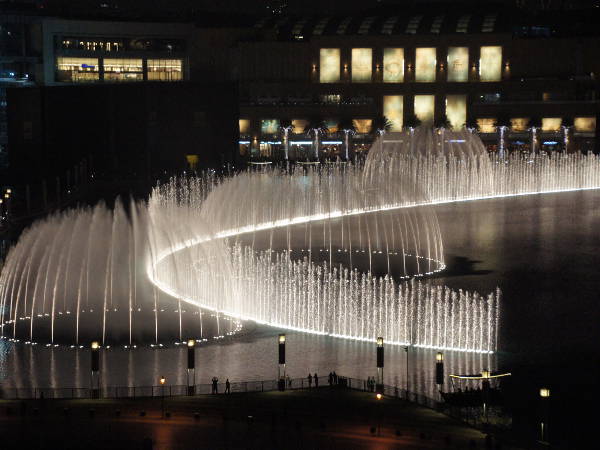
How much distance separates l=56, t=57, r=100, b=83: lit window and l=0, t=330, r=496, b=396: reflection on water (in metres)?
67.6

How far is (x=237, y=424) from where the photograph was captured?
2528cm

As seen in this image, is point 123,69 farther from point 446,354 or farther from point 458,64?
point 446,354

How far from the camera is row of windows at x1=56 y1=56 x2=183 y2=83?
99.2m

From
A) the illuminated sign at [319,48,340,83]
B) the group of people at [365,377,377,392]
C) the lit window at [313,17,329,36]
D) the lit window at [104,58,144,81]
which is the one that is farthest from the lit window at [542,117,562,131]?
the group of people at [365,377,377,392]

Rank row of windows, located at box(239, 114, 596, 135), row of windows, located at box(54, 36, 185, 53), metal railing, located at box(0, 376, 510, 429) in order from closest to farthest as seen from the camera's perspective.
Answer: metal railing, located at box(0, 376, 510, 429)
row of windows, located at box(239, 114, 596, 135)
row of windows, located at box(54, 36, 185, 53)

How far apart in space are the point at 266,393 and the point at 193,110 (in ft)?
170

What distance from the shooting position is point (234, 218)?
60.8 m

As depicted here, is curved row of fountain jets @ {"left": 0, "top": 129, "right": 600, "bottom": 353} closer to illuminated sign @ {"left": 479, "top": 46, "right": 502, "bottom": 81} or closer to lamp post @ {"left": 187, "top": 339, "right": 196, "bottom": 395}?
lamp post @ {"left": 187, "top": 339, "right": 196, "bottom": 395}

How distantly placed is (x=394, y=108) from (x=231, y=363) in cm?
7182

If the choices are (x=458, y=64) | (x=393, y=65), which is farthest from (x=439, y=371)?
(x=393, y=65)

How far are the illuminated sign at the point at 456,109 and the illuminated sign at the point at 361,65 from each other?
23.5 ft

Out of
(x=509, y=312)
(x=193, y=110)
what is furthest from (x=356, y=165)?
(x=509, y=312)

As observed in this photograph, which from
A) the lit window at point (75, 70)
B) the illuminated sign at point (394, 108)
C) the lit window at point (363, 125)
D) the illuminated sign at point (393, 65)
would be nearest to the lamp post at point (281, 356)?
the lit window at point (363, 125)

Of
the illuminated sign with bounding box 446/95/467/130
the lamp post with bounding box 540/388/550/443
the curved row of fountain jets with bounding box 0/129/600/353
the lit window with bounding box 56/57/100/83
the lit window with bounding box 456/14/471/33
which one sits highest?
the lit window with bounding box 456/14/471/33
